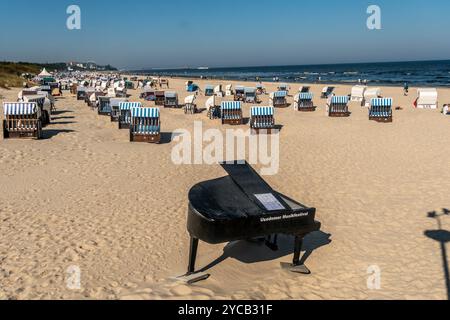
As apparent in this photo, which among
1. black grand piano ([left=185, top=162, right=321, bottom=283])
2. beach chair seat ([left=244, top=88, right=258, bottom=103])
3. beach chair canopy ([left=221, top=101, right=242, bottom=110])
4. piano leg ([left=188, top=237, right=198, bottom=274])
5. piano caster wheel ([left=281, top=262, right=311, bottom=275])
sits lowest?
piano caster wheel ([left=281, top=262, right=311, bottom=275])

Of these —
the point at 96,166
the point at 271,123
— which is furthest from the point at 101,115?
the point at 96,166

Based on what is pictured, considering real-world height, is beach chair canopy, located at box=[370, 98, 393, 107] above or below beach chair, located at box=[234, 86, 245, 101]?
below

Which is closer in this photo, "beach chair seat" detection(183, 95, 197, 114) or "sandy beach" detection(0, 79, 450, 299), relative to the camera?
"sandy beach" detection(0, 79, 450, 299)

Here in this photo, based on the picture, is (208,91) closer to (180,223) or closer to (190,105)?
(190,105)

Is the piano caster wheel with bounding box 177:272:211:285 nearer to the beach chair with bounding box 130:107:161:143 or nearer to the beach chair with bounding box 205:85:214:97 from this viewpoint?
the beach chair with bounding box 130:107:161:143

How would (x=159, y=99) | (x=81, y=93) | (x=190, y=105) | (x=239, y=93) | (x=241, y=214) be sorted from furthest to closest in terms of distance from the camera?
(x=239, y=93) → (x=81, y=93) → (x=159, y=99) → (x=190, y=105) → (x=241, y=214)

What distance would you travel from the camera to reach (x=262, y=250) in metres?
6.53

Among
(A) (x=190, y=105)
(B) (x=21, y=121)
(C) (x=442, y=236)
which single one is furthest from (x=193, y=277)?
(A) (x=190, y=105)

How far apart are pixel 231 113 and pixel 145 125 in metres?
5.83

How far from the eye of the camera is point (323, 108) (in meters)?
27.5

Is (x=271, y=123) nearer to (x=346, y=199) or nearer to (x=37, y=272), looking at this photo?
(x=346, y=199)

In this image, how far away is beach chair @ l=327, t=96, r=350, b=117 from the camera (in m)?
23.0

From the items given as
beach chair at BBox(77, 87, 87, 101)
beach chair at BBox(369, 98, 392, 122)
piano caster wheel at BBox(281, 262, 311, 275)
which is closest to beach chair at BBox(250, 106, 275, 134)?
beach chair at BBox(369, 98, 392, 122)

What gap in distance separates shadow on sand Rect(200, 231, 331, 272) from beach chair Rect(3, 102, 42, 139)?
11.2 m
